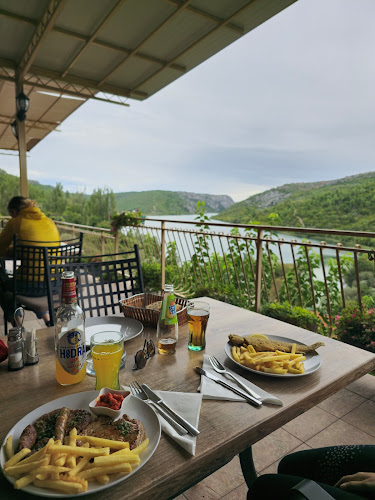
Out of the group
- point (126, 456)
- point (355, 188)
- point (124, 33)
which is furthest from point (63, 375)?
point (355, 188)

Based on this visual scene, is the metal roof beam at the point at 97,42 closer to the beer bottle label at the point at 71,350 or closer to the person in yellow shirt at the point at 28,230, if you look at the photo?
the person in yellow shirt at the point at 28,230

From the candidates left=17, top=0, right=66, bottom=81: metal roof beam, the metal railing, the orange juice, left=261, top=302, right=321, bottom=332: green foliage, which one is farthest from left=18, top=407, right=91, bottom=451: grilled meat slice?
left=17, top=0, right=66, bottom=81: metal roof beam

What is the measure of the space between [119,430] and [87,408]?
0.14 m

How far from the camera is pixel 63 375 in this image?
2.86 feet

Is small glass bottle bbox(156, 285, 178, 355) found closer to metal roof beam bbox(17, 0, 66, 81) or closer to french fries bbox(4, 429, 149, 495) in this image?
french fries bbox(4, 429, 149, 495)

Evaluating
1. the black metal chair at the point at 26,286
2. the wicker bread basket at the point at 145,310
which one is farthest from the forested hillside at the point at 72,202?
the wicker bread basket at the point at 145,310

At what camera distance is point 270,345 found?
1.08m

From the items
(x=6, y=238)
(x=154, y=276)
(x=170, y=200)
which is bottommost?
(x=154, y=276)

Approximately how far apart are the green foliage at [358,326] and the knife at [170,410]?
2.36 metres

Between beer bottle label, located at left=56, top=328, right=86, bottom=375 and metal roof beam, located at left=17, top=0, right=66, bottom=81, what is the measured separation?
407 cm

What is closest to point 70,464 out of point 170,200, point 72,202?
point 170,200

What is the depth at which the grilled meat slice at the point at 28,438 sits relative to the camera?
1.97 feet

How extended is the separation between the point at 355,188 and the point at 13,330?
9513 mm

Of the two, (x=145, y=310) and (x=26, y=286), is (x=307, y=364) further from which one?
(x=26, y=286)
